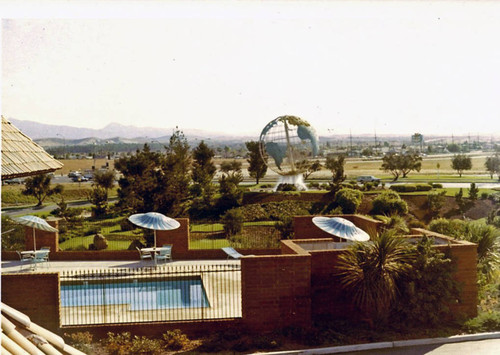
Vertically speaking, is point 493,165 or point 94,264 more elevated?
point 493,165

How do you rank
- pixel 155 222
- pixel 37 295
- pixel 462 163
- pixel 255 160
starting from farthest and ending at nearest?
1. pixel 462 163
2. pixel 255 160
3. pixel 155 222
4. pixel 37 295

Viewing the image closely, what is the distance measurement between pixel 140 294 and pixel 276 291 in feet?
13.1

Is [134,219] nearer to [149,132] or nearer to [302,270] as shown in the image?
[302,270]

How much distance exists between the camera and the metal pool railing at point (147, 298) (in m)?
9.97

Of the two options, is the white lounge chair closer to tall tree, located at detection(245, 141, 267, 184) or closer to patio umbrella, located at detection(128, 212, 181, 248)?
patio umbrella, located at detection(128, 212, 181, 248)

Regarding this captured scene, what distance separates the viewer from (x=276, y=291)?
371 inches

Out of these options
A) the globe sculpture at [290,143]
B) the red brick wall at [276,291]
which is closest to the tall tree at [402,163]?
the globe sculpture at [290,143]

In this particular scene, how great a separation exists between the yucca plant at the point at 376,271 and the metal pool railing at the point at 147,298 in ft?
6.80

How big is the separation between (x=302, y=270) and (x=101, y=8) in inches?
217

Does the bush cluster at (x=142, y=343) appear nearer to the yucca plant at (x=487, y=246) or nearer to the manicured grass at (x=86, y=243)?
the yucca plant at (x=487, y=246)

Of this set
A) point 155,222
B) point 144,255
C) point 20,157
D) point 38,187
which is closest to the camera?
point 20,157

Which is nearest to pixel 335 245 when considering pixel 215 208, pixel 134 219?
pixel 134 219

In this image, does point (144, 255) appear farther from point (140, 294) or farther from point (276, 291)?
point (276, 291)

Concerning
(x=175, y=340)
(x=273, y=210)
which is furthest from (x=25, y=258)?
(x=273, y=210)
